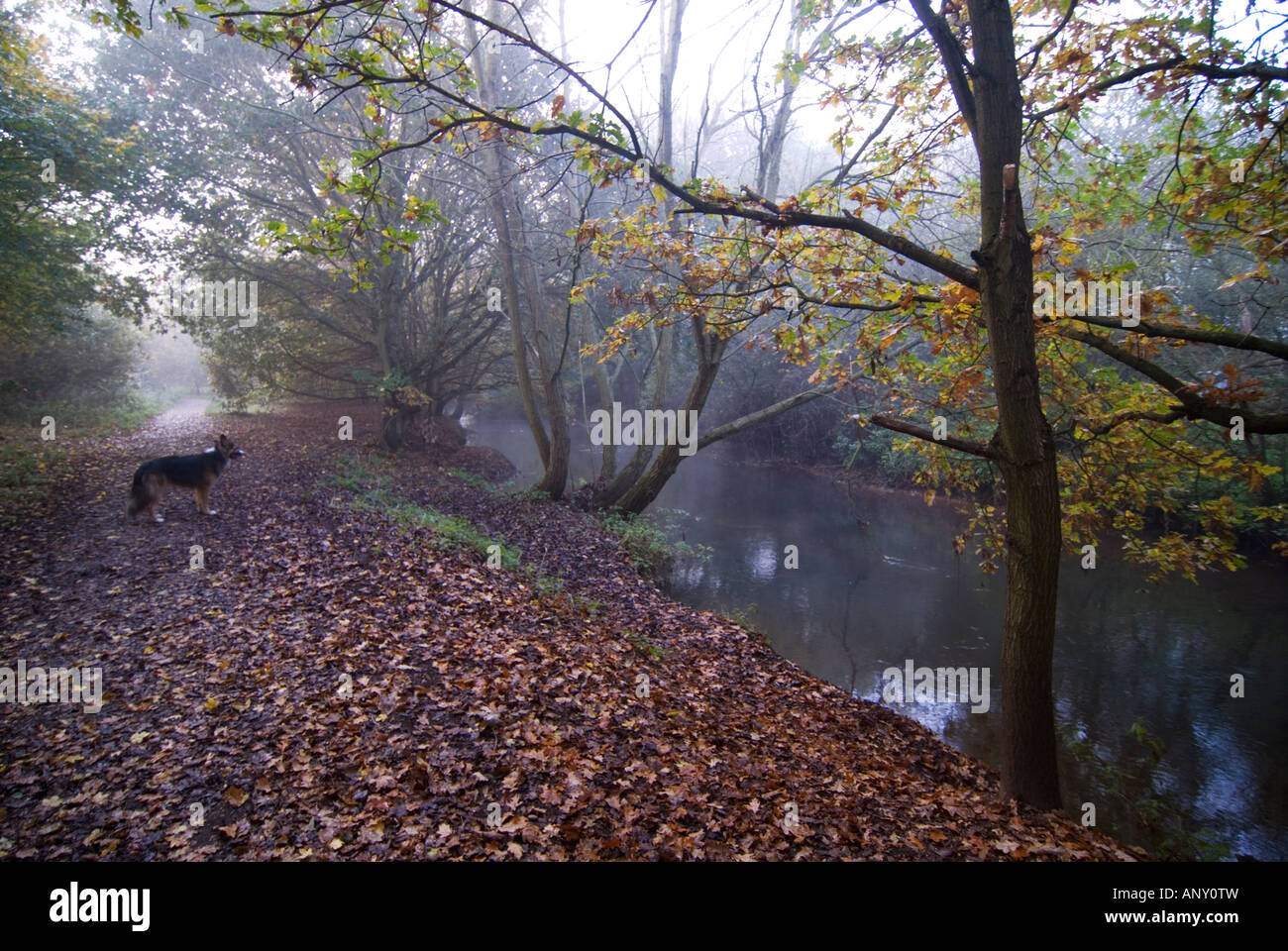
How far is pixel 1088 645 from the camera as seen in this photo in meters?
10.5

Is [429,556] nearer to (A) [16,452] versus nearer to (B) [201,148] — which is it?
(A) [16,452]

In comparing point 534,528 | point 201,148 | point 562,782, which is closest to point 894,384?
point 562,782

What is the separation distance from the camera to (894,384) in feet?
26.0
